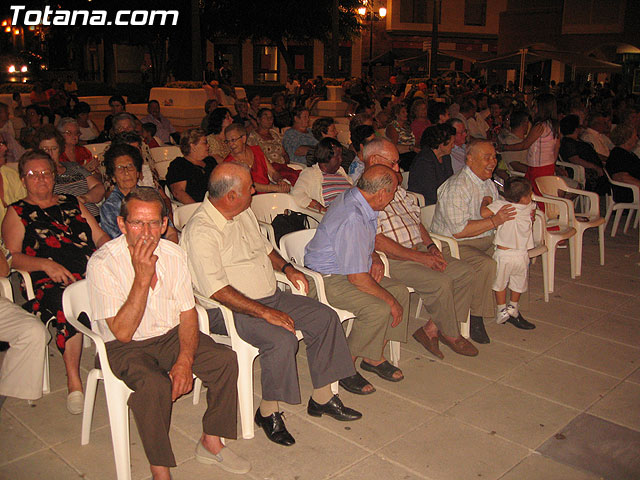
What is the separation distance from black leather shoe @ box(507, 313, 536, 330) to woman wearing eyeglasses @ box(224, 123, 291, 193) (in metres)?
2.37

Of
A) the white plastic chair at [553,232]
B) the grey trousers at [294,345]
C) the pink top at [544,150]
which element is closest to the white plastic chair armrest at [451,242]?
the white plastic chair at [553,232]

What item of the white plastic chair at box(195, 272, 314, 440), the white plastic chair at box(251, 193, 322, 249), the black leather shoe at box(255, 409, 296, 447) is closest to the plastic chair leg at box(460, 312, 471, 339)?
the white plastic chair at box(251, 193, 322, 249)

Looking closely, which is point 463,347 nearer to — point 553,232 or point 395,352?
point 395,352

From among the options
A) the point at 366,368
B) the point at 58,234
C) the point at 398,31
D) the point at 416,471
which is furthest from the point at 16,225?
the point at 398,31

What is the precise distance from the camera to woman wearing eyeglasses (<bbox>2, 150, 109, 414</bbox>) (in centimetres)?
344

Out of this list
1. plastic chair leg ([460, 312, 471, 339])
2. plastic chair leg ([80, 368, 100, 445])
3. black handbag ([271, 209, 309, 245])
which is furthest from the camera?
black handbag ([271, 209, 309, 245])

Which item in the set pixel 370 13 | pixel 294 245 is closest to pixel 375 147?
pixel 294 245

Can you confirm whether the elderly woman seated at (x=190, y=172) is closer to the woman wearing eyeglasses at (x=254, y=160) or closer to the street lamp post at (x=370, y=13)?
the woman wearing eyeglasses at (x=254, y=160)

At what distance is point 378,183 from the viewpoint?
11.9 feet

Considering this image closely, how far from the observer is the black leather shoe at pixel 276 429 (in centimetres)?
314

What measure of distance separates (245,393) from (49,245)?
153 cm

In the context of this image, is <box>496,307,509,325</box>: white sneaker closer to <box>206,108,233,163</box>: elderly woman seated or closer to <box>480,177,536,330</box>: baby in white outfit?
<box>480,177,536,330</box>: baby in white outfit

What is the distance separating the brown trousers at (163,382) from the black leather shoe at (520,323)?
257 centimetres

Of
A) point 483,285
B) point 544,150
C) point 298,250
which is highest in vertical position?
point 544,150
